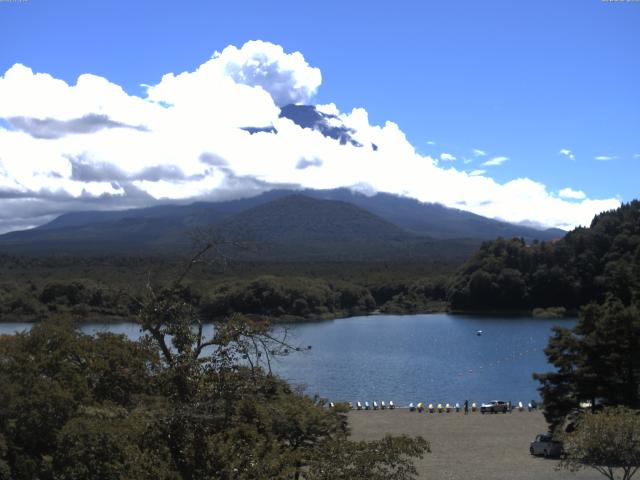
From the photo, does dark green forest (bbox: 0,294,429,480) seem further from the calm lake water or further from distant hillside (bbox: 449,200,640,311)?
distant hillside (bbox: 449,200,640,311)

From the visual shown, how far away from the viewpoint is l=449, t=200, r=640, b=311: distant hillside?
274 feet

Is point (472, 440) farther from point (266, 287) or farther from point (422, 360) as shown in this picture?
point (266, 287)

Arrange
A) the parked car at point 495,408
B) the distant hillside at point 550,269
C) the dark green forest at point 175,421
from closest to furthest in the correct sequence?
the dark green forest at point 175,421
the parked car at point 495,408
the distant hillside at point 550,269

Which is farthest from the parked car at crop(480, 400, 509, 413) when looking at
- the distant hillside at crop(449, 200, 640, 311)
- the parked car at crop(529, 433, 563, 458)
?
the distant hillside at crop(449, 200, 640, 311)

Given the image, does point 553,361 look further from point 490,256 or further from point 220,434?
point 490,256

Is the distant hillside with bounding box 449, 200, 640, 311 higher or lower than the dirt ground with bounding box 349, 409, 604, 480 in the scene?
higher

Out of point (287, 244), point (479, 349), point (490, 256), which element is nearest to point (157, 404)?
point (479, 349)

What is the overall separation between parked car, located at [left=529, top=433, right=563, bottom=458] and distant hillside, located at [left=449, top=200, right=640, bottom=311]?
2368 inches

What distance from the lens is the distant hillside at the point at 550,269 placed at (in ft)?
274

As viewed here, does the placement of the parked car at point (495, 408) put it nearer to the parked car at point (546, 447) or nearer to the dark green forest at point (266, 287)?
the parked car at point (546, 447)

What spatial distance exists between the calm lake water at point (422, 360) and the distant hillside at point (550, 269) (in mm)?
8230

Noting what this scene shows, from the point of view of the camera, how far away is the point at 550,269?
85.3 meters

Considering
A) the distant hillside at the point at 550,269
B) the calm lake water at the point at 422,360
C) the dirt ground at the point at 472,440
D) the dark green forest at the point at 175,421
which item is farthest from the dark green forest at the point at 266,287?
the dark green forest at the point at 175,421

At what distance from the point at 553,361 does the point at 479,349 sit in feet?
111
